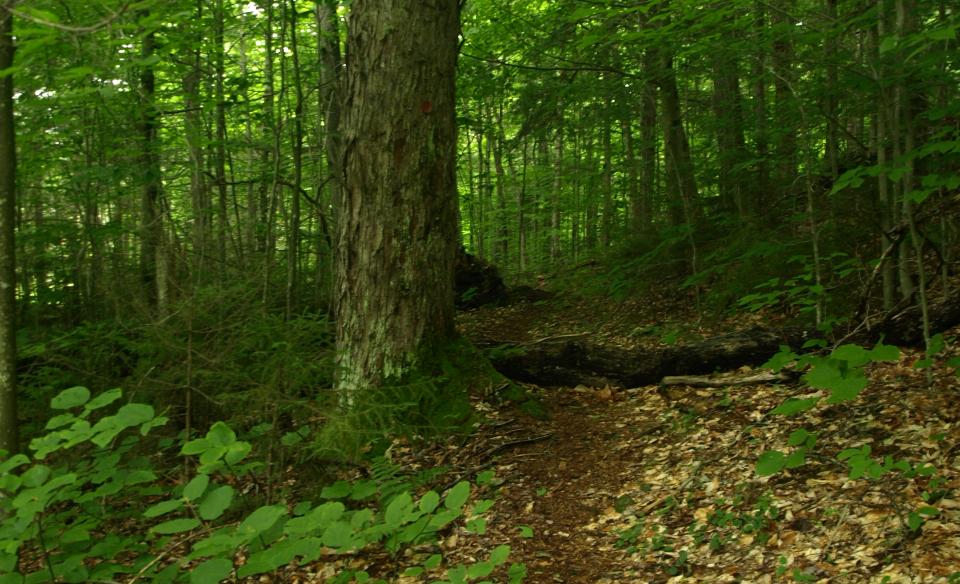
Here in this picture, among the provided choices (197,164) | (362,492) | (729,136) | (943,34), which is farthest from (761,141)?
(362,492)

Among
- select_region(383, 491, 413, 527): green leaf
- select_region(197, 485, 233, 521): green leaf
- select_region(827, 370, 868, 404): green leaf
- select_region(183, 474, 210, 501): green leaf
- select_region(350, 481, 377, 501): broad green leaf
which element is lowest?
select_region(350, 481, 377, 501): broad green leaf

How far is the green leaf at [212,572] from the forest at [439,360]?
1 centimetres

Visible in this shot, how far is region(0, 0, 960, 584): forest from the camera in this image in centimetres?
304

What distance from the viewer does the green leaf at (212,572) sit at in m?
2.27

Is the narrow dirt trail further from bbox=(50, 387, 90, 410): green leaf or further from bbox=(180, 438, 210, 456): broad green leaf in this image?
bbox=(50, 387, 90, 410): green leaf

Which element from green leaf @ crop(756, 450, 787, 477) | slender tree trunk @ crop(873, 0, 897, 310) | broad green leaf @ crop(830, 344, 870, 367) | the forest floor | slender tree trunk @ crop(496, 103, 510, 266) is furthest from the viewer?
slender tree trunk @ crop(496, 103, 510, 266)

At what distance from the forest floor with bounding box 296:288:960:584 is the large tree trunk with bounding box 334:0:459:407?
924 mm

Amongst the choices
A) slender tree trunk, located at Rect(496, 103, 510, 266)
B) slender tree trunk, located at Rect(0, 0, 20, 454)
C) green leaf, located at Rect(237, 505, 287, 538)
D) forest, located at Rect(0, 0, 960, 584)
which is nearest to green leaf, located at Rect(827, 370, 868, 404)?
forest, located at Rect(0, 0, 960, 584)

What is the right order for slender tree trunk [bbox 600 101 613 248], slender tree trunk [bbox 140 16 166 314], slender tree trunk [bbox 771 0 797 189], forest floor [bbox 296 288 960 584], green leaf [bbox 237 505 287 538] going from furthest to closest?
slender tree trunk [bbox 600 101 613 248] → slender tree trunk [bbox 771 0 797 189] → slender tree trunk [bbox 140 16 166 314] → forest floor [bbox 296 288 960 584] → green leaf [bbox 237 505 287 538]

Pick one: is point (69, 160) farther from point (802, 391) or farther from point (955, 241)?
point (955, 241)

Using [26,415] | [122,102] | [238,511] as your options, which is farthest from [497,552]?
[122,102]

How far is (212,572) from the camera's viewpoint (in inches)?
90.0

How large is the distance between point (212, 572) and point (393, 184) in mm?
3524

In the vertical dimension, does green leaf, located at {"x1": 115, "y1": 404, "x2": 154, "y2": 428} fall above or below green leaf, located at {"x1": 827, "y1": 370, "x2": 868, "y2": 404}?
above
